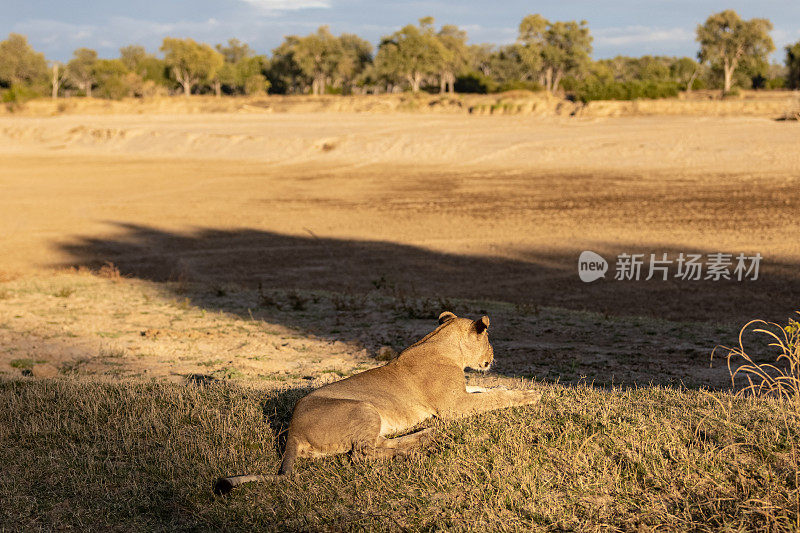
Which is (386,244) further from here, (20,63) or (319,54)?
(20,63)

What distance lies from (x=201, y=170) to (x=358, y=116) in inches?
1027

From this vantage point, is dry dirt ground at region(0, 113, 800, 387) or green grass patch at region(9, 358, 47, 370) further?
dry dirt ground at region(0, 113, 800, 387)

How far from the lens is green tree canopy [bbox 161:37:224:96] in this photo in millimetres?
116062

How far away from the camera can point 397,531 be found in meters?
4.34

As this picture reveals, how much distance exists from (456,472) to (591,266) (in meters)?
14.9

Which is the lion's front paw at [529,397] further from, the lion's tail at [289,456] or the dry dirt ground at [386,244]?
the dry dirt ground at [386,244]

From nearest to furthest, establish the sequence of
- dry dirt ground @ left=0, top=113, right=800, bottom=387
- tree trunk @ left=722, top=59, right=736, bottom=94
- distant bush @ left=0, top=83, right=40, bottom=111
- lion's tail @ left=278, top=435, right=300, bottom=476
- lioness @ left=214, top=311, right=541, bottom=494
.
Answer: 1. lion's tail @ left=278, top=435, right=300, bottom=476
2. lioness @ left=214, top=311, right=541, bottom=494
3. dry dirt ground @ left=0, top=113, right=800, bottom=387
4. distant bush @ left=0, top=83, right=40, bottom=111
5. tree trunk @ left=722, top=59, right=736, bottom=94

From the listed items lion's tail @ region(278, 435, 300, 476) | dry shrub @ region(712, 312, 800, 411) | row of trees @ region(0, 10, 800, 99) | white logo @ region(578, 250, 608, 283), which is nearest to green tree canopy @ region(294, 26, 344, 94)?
row of trees @ region(0, 10, 800, 99)

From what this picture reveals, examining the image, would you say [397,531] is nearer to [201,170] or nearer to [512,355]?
[512,355]

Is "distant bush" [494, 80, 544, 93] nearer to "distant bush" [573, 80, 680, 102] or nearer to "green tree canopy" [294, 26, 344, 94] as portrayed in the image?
"distant bush" [573, 80, 680, 102]

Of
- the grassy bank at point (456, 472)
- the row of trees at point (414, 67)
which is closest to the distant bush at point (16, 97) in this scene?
the row of trees at point (414, 67)

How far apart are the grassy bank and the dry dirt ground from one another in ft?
8.30

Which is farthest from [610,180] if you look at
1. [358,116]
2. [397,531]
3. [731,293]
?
[358,116]

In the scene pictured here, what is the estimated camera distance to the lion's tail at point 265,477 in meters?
4.66
